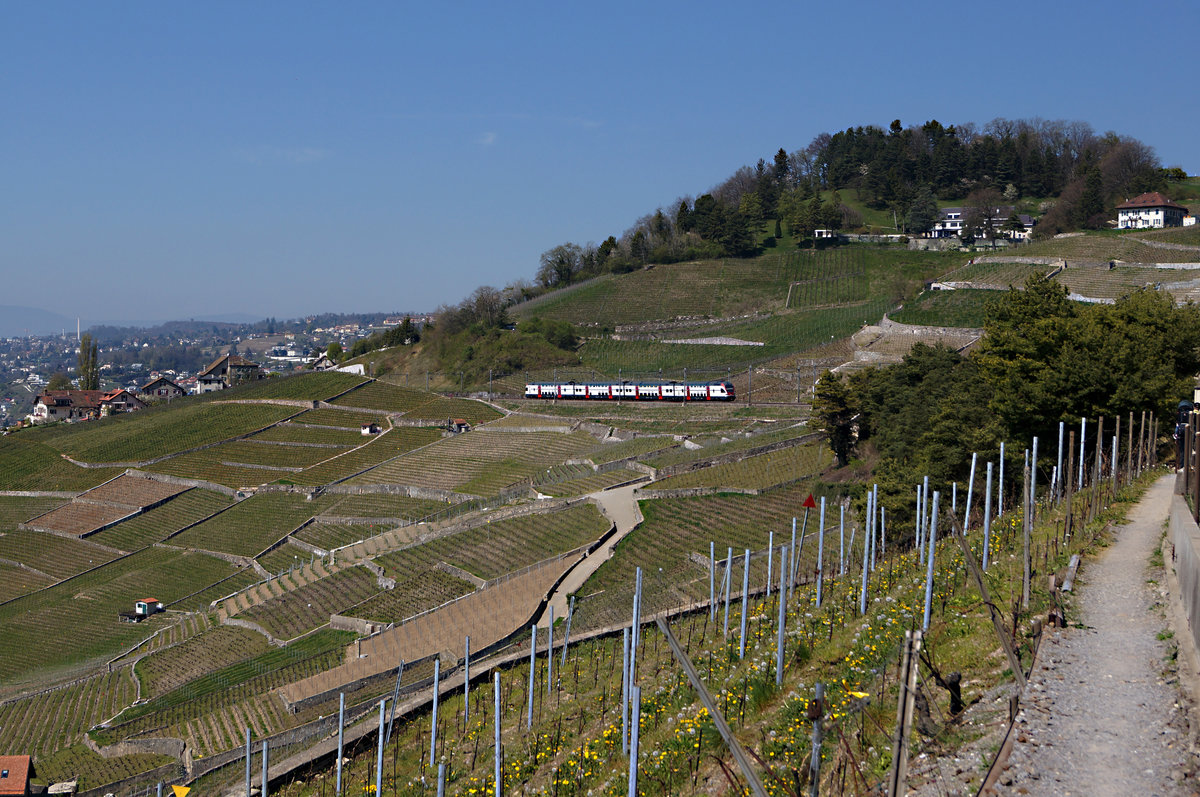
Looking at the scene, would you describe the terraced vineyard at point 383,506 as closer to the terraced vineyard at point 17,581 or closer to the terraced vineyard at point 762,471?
the terraced vineyard at point 762,471

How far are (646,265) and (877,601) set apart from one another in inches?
3453

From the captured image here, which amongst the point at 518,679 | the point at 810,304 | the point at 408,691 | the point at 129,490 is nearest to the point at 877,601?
the point at 518,679

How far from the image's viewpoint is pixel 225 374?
119688 mm

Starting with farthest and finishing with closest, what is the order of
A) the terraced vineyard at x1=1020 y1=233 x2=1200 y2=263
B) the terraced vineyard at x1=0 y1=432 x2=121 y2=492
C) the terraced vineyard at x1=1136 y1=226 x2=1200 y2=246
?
the terraced vineyard at x1=1136 y1=226 x2=1200 y2=246
the terraced vineyard at x1=1020 y1=233 x2=1200 y2=263
the terraced vineyard at x1=0 y1=432 x2=121 y2=492

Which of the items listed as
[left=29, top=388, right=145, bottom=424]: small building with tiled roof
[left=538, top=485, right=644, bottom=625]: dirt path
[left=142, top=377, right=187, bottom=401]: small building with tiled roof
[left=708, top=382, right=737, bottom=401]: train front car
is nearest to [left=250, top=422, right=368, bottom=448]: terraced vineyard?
[left=708, top=382, right=737, bottom=401]: train front car

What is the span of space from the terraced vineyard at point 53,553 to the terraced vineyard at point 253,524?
3320 millimetres

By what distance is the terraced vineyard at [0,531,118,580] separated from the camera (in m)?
41.3

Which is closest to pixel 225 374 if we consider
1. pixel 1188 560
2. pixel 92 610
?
pixel 92 610

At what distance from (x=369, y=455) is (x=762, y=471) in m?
25.1

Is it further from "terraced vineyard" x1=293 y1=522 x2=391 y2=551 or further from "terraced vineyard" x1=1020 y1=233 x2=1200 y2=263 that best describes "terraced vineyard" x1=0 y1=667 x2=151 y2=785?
"terraced vineyard" x1=1020 y1=233 x2=1200 y2=263

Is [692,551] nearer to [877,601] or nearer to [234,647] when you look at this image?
[234,647]

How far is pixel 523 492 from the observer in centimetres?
3912

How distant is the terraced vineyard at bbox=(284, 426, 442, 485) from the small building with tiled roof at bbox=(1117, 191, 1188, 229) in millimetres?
58667

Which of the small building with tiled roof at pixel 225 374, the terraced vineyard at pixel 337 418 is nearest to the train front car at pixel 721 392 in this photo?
the terraced vineyard at pixel 337 418
